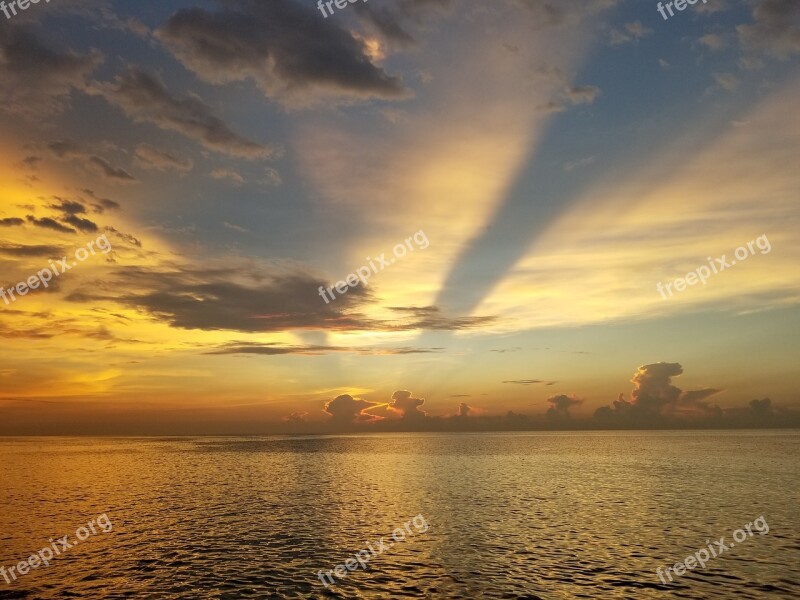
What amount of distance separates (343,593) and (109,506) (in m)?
49.8

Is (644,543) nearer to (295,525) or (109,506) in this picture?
(295,525)

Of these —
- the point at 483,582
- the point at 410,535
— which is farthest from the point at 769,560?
the point at 410,535

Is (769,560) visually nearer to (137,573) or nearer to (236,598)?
(236,598)

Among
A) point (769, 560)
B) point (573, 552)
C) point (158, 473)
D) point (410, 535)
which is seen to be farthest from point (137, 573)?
point (158, 473)

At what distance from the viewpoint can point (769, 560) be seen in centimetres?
3972

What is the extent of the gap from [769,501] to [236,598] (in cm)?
6668

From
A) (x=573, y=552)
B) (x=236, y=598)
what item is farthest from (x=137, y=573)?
(x=573, y=552)

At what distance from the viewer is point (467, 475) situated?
348ft

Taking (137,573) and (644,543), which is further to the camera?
(644,543)

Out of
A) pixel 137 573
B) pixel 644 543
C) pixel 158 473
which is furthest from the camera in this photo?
pixel 158 473

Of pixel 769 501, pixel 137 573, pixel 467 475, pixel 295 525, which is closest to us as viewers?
pixel 137 573

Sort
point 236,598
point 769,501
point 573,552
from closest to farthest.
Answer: point 236,598 → point 573,552 → point 769,501

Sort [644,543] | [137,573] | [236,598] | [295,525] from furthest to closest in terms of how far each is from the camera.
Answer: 1. [295,525]
2. [644,543]
3. [137,573]
4. [236,598]

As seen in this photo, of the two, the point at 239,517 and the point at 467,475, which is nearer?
the point at 239,517
